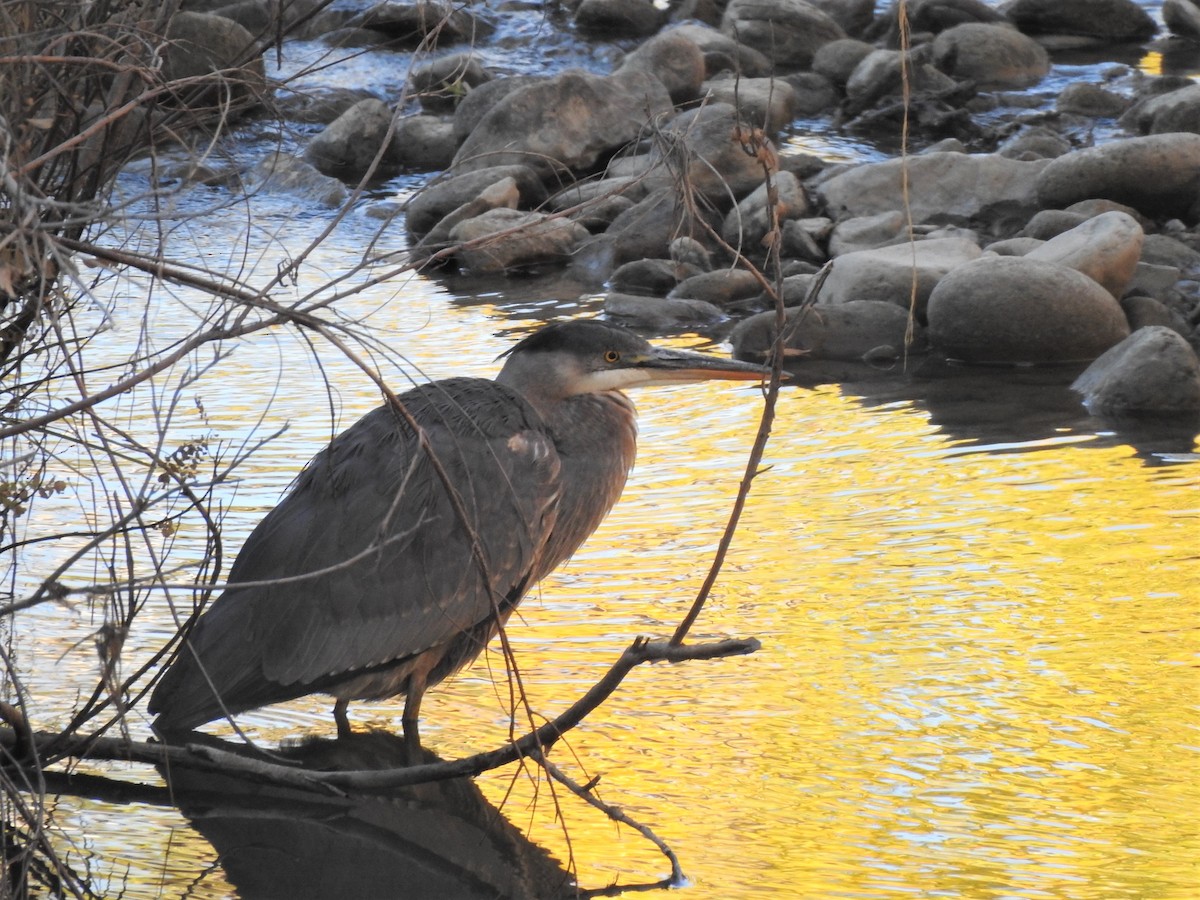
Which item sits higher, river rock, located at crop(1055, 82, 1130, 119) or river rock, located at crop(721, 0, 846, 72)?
river rock, located at crop(721, 0, 846, 72)

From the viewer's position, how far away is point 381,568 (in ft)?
15.4

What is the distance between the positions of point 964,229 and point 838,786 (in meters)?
6.44

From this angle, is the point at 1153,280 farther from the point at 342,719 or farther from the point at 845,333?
the point at 342,719

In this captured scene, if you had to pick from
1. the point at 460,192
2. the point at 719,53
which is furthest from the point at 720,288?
the point at 719,53

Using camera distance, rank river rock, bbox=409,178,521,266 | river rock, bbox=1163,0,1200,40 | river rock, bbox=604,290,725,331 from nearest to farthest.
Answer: river rock, bbox=604,290,725,331
river rock, bbox=409,178,521,266
river rock, bbox=1163,0,1200,40

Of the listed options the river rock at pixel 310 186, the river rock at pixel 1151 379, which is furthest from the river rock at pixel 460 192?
the river rock at pixel 1151 379

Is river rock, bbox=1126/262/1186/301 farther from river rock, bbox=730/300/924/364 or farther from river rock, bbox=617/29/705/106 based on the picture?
river rock, bbox=617/29/705/106

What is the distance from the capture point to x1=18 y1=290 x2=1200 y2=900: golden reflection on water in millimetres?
3898

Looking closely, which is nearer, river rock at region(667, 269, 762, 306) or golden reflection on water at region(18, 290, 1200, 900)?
golden reflection on water at region(18, 290, 1200, 900)

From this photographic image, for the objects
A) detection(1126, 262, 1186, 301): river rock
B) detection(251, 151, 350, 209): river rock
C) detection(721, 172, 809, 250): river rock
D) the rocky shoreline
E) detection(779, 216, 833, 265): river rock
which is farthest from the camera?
detection(251, 151, 350, 209): river rock

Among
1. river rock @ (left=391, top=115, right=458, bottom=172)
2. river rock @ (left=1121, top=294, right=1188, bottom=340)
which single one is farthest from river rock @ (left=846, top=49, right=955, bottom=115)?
river rock @ (left=1121, top=294, right=1188, bottom=340)

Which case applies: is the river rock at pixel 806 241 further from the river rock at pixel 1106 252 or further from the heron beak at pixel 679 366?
the heron beak at pixel 679 366

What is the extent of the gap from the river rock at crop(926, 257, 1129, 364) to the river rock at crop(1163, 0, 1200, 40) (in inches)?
360

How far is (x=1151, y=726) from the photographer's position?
4.47 metres
